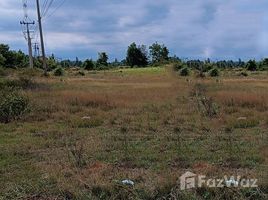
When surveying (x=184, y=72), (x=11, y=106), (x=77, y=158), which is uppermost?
(x=11, y=106)

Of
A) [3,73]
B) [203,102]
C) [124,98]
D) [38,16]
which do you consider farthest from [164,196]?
[38,16]

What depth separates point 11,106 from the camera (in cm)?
1267

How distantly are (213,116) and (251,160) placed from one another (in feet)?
18.4

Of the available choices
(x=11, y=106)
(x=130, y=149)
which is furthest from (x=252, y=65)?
(x=130, y=149)

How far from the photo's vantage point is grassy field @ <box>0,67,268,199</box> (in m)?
5.27

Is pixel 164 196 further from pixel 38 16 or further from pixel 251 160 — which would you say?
pixel 38 16
